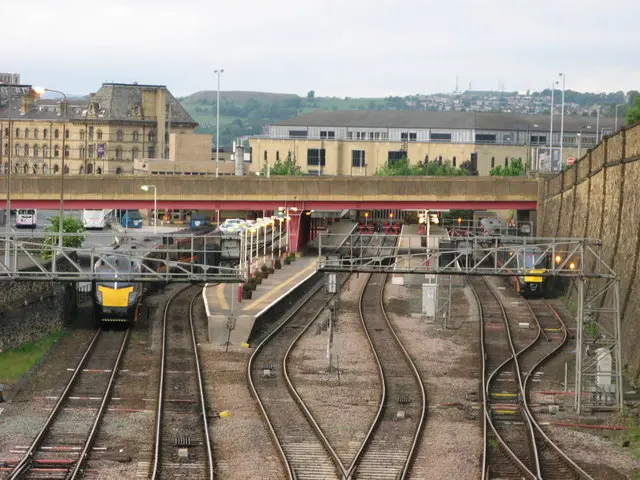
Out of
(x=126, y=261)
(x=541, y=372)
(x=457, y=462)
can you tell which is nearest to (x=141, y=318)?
(x=126, y=261)

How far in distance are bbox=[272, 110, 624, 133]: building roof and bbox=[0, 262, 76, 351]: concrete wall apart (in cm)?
11430

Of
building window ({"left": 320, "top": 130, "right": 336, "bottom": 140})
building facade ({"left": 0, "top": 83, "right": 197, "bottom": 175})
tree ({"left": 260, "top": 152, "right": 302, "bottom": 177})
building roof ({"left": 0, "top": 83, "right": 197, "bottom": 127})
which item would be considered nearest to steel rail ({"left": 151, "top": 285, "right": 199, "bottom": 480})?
tree ({"left": 260, "top": 152, "right": 302, "bottom": 177})

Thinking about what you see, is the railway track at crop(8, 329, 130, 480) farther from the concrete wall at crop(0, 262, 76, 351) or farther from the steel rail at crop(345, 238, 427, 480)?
the steel rail at crop(345, 238, 427, 480)

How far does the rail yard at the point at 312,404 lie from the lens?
2817 cm

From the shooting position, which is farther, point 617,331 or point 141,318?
point 141,318

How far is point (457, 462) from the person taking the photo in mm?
28453

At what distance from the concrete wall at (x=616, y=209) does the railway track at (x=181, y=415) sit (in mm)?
13746

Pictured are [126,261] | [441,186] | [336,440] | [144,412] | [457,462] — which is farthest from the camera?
[441,186]

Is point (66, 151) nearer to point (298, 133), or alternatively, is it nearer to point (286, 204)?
point (298, 133)

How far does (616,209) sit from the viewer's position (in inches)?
2041

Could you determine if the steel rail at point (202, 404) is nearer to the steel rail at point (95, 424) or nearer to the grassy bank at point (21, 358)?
the steel rail at point (95, 424)

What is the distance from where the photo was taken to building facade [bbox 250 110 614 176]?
513 ft

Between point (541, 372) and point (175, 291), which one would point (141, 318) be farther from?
point (541, 372)

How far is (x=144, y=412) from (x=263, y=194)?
4950cm
